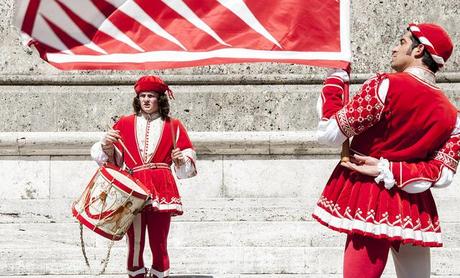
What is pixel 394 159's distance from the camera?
160 inches

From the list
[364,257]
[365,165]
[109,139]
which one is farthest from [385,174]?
[109,139]

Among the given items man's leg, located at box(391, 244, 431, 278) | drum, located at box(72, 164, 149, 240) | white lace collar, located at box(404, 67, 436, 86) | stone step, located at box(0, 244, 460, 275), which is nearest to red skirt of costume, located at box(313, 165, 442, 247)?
man's leg, located at box(391, 244, 431, 278)

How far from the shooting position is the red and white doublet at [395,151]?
13.1 ft

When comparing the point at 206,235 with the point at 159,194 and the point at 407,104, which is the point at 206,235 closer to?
the point at 159,194

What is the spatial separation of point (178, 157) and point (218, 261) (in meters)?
0.97

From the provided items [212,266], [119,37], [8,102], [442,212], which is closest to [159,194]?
[212,266]

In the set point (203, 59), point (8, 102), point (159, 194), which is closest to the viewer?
point (203, 59)

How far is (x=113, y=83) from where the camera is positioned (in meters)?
8.05

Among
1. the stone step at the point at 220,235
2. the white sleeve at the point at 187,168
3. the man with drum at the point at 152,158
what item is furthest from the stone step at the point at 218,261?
the white sleeve at the point at 187,168

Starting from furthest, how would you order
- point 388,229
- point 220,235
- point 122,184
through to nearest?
point 220,235, point 122,184, point 388,229

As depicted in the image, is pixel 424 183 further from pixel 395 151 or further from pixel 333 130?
pixel 333 130

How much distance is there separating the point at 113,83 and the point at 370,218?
14.5 ft

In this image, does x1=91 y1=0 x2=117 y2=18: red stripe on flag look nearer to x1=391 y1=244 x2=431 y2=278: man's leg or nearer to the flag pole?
the flag pole

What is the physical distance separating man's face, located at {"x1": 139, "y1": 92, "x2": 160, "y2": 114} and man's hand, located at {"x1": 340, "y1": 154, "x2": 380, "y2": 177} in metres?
1.98
